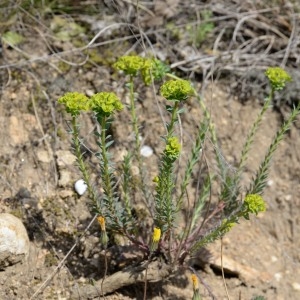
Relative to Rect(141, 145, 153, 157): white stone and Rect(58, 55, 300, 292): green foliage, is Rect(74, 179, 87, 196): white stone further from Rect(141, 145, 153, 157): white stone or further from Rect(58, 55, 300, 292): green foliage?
Rect(141, 145, 153, 157): white stone

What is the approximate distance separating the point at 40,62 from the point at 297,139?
1.62 metres

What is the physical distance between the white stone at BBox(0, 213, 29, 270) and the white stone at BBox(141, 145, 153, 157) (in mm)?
830

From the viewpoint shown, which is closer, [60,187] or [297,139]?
[60,187]

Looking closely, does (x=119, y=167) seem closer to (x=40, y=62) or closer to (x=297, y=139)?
(x=40, y=62)

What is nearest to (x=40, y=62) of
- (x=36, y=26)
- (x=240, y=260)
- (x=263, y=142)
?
(x=36, y=26)

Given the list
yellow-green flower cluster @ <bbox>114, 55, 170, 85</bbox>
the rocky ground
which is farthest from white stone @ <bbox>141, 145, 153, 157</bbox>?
yellow-green flower cluster @ <bbox>114, 55, 170, 85</bbox>

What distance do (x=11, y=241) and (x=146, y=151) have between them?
3.13ft

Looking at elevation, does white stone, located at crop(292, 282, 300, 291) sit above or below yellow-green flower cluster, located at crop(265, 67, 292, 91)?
below

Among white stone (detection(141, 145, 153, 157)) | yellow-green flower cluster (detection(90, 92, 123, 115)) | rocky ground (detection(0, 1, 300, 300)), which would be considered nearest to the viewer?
yellow-green flower cluster (detection(90, 92, 123, 115))

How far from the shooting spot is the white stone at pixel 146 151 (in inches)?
115

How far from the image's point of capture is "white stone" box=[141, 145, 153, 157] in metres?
2.92

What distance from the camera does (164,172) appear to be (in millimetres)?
2018

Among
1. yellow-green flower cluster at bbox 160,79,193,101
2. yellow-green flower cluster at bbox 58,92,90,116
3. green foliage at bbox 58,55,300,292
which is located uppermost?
yellow-green flower cluster at bbox 160,79,193,101

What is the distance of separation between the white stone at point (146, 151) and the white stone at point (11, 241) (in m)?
0.83
